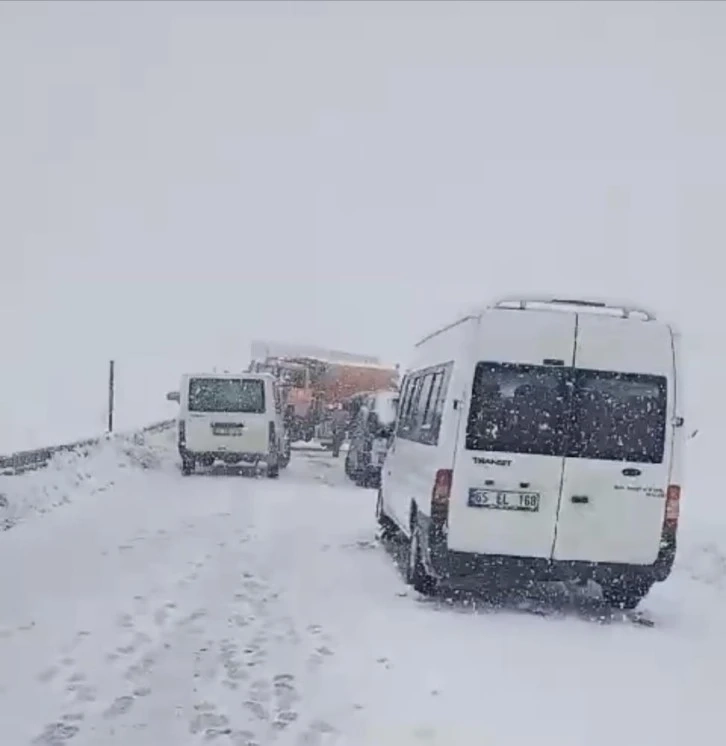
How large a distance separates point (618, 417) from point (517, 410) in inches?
32.6

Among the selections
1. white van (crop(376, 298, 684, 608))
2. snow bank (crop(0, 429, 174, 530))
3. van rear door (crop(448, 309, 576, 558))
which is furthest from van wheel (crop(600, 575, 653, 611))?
snow bank (crop(0, 429, 174, 530))

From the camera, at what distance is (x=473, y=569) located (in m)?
9.96

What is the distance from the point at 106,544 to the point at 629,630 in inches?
242

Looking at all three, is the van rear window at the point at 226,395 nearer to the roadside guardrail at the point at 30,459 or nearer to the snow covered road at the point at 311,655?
the roadside guardrail at the point at 30,459

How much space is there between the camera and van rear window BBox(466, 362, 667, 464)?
9914mm

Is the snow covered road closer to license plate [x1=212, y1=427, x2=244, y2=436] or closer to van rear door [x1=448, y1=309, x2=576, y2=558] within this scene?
van rear door [x1=448, y1=309, x2=576, y2=558]

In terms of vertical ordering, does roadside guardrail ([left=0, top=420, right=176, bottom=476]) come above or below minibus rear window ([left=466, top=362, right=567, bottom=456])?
below

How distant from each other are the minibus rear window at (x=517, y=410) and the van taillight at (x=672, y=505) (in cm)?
94

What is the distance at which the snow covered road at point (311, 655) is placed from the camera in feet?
21.4

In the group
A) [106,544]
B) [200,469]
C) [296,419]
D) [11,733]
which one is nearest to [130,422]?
[296,419]

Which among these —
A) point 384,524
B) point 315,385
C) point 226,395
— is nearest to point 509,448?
point 384,524

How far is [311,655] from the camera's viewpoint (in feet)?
26.9

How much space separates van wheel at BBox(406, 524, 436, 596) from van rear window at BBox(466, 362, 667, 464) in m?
1.41

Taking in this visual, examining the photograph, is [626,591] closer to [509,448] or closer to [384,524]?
[509,448]
